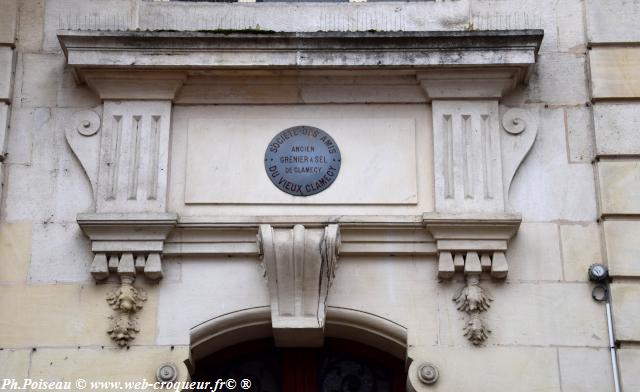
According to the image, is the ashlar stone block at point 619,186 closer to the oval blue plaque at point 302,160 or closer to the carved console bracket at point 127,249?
the oval blue plaque at point 302,160

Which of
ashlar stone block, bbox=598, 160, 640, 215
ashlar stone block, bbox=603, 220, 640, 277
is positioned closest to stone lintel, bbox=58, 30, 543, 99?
ashlar stone block, bbox=598, 160, 640, 215

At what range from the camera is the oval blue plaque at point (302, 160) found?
10047 mm

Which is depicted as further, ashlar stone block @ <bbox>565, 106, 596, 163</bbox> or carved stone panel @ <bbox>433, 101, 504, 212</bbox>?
ashlar stone block @ <bbox>565, 106, 596, 163</bbox>

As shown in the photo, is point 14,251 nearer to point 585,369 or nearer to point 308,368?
point 308,368

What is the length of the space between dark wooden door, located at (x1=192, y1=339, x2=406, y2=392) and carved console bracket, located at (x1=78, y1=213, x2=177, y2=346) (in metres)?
0.93

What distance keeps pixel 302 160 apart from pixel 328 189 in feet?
1.19

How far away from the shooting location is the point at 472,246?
9672 millimetres

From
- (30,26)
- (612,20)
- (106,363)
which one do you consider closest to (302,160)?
(106,363)

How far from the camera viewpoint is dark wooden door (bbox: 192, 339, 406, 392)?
33.0 feet

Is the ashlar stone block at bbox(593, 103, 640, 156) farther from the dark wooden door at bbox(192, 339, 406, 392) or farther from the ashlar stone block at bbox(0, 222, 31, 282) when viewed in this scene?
the ashlar stone block at bbox(0, 222, 31, 282)

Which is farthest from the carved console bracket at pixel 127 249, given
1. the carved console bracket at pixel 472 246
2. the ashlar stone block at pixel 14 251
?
the carved console bracket at pixel 472 246

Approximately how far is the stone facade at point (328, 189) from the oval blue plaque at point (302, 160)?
0.28 feet

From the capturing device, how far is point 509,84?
10.2m

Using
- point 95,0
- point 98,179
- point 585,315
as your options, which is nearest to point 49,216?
point 98,179
